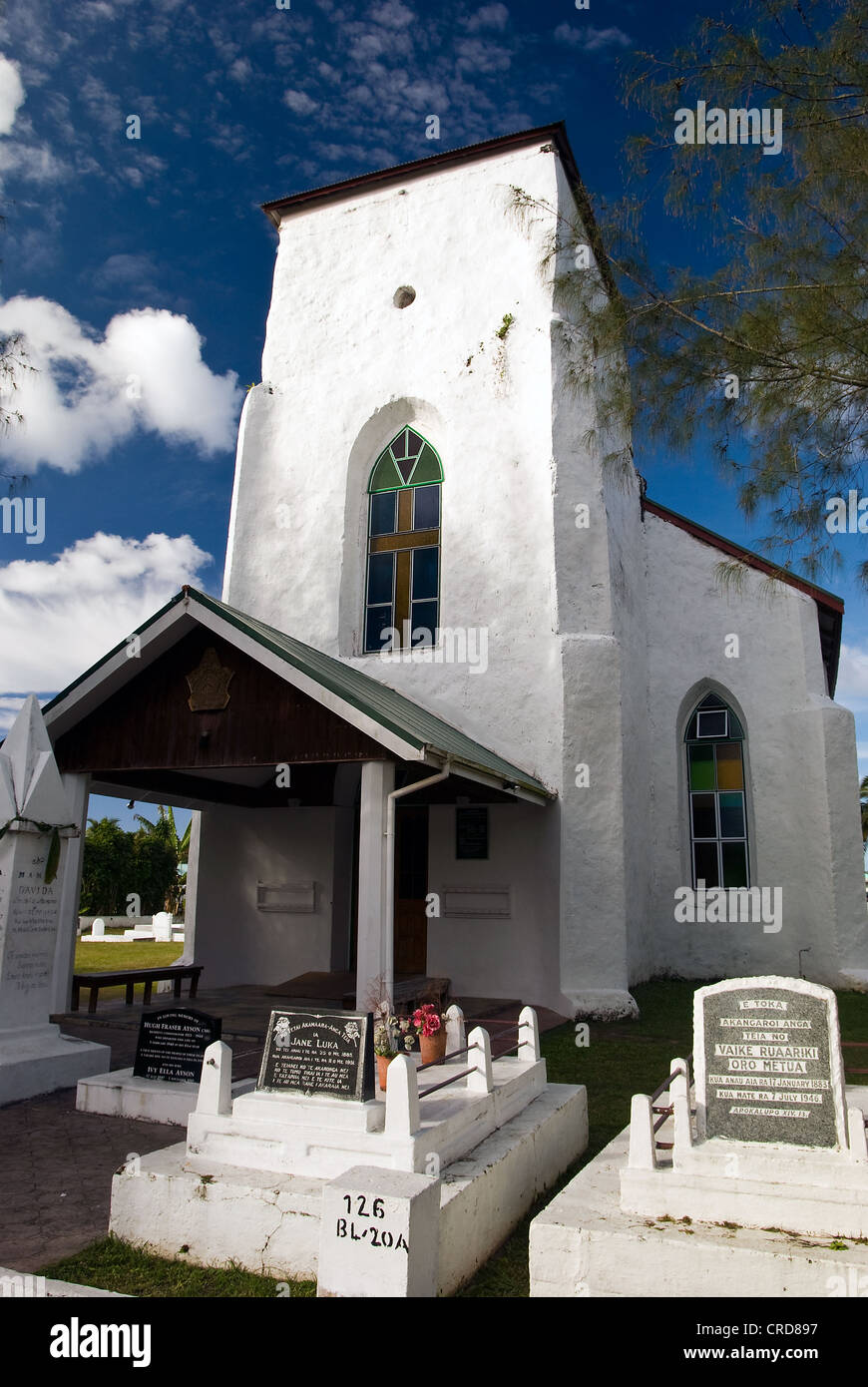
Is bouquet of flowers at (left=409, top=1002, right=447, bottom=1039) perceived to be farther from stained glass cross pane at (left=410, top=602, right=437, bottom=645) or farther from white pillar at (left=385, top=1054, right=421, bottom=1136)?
stained glass cross pane at (left=410, top=602, right=437, bottom=645)

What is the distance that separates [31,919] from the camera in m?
9.21

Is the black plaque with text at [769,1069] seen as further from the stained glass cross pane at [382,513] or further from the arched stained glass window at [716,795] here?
the stained glass cross pane at [382,513]

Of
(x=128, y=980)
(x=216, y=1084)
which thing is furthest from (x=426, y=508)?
(x=216, y=1084)

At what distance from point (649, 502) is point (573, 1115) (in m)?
13.5

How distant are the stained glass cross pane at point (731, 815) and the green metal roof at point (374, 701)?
481 cm

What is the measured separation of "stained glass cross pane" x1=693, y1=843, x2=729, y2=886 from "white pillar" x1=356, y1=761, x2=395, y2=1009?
825 cm

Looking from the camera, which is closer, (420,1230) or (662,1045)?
(420,1230)

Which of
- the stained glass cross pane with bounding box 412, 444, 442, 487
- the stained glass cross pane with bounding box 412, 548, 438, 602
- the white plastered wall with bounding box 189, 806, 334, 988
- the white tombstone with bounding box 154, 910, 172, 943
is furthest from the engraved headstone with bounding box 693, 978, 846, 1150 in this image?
the white tombstone with bounding box 154, 910, 172, 943

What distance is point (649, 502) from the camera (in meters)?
18.0

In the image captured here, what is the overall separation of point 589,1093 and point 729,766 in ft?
30.1

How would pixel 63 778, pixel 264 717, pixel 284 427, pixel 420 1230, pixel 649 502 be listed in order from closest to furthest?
pixel 420 1230 < pixel 264 717 < pixel 63 778 < pixel 284 427 < pixel 649 502

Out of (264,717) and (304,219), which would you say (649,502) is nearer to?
(304,219)

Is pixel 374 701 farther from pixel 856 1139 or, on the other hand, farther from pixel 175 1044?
pixel 856 1139
